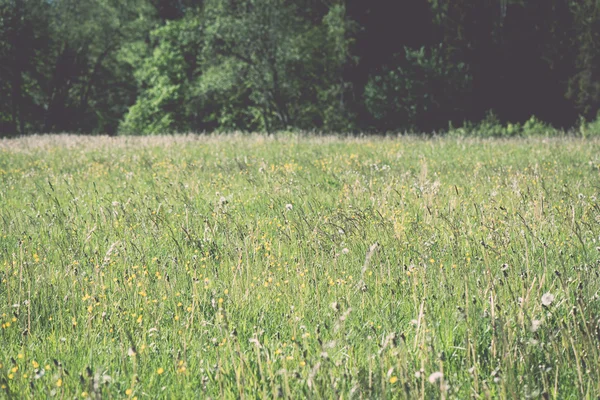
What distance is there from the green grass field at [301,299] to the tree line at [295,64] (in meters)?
17.7

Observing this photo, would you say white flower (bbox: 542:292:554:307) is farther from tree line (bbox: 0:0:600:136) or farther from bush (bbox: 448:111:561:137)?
bush (bbox: 448:111:561:137)

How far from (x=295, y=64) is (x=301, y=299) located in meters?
24.7

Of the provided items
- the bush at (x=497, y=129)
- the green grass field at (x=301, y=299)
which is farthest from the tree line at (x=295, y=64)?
the green grass field at (x=301, y=299)

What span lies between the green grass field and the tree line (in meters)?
17.7

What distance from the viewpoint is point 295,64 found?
26.5 m

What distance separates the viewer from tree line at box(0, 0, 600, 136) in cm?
2595

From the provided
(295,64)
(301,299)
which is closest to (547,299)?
(301,299)

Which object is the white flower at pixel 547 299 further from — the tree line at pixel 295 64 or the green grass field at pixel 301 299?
the tree line at pixel 295 64

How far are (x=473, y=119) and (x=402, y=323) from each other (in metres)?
31.9

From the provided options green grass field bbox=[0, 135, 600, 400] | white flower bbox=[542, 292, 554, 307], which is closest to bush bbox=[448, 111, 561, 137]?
green grass field bbox=[0, 135, 600, 400]

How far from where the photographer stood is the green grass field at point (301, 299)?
7.15ft

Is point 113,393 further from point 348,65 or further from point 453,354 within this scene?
point 348,65

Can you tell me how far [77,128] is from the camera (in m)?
42.2

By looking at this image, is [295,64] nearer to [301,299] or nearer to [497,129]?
[497,129]
